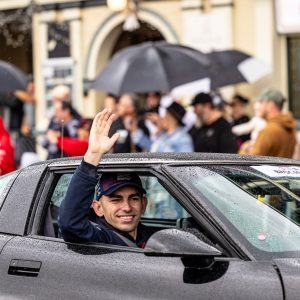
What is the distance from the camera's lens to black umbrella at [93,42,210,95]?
10.4 metres

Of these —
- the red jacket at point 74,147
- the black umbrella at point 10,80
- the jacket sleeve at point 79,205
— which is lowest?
the jacket sleeve at point 79,205

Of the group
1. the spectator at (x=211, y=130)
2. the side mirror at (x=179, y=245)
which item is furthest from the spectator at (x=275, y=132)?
the side mirror at (x=179, y=245)

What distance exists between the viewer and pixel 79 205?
→ 4.46 m

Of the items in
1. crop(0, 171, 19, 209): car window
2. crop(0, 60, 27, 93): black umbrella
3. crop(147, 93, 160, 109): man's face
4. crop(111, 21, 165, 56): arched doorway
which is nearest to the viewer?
crop(0, 171, 19, 209): car window

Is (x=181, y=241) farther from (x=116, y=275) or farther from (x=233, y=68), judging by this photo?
(x=233, y=68)

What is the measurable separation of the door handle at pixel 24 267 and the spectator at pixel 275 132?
4294 mm

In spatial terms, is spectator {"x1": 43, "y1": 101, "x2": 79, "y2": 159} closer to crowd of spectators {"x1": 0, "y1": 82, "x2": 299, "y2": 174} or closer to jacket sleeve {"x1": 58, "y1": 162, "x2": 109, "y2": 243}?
crowd of spectators {"x1": 0, "y1": 82, "x2": 299, "y2": 174}

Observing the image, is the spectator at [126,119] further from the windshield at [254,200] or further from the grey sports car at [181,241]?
the windshield at [254,200]

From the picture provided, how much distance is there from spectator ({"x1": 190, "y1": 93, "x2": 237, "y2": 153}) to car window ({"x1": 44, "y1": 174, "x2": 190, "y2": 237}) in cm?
179

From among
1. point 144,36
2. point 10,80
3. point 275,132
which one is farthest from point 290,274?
point 144,36

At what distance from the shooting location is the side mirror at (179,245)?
392 centimetres

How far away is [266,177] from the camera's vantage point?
4559mm

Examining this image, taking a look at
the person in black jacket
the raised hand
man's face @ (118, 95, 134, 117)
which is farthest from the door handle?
man's face @ (118, 95, 134, 117)

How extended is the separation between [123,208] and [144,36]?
14.4 m
